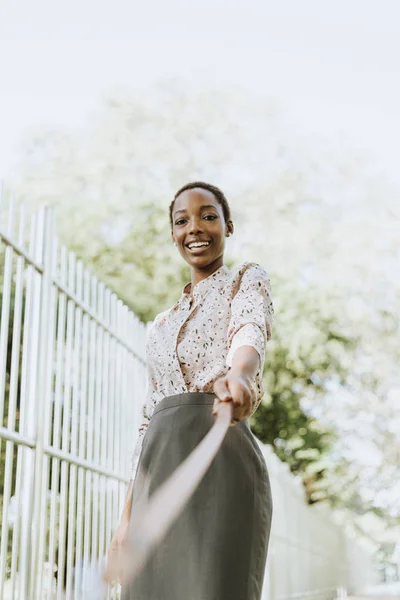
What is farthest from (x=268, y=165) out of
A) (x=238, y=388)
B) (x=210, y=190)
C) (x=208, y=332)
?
(x=238, y=388)

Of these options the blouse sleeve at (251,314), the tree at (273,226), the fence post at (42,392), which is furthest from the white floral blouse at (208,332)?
the tree at (273,226)

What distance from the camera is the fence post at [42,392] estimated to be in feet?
12.0

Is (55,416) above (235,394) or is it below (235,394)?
above

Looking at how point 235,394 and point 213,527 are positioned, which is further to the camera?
point 213,527

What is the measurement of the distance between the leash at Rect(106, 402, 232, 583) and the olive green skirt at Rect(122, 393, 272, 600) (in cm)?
2

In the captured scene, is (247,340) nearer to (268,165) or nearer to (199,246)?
(199,246)

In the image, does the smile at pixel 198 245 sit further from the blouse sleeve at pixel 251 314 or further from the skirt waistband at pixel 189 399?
the skirt waistband at pixel 189 399

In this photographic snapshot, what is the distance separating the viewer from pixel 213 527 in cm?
205

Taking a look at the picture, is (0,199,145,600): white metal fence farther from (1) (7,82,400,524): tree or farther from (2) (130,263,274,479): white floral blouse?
(1) (7,82,400,524): tree

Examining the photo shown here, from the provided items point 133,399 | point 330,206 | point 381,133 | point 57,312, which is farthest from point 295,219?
point 57,312

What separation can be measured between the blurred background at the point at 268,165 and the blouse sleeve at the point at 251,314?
36.2 ft

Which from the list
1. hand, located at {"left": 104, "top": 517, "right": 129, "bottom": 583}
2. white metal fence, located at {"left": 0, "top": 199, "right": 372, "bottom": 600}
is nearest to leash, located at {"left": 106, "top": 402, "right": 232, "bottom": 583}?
hand, located at {"left": 104, "top": 517, "right": 129, "bottom": 583}

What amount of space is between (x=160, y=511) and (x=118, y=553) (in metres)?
0.35

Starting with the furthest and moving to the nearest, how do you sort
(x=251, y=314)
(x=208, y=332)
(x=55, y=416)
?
(x=55, y=416) → (x=208, y=332) → (x=251, y=314)
